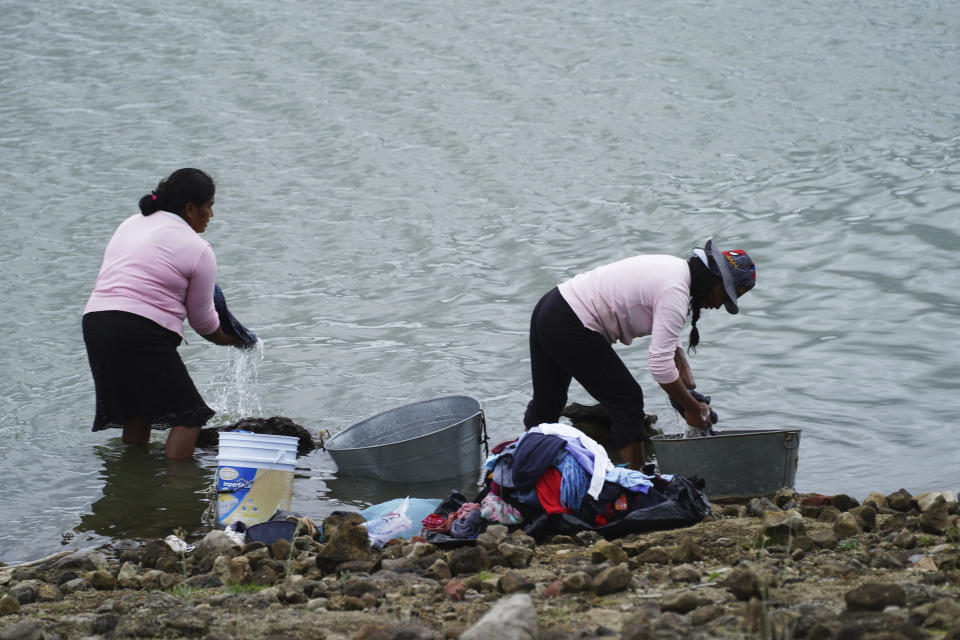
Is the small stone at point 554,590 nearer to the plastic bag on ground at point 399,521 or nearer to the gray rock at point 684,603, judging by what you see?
the gray rock at point 684,603

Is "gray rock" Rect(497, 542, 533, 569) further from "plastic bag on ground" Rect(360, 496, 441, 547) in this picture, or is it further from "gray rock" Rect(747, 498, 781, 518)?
"gray rock" Rect(747, 498, 781, 518)

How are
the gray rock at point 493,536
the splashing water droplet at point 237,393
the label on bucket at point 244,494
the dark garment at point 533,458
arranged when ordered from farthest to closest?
the splashing water droplet at point 237,393, the label on bucket at point 244,494, the dark garment at point 533,458, the gray rock at point 493,536

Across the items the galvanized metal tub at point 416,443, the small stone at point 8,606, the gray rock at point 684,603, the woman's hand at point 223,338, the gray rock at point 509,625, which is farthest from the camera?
the woman's hand at point 223,338

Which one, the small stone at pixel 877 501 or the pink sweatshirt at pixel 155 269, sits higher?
the pink sweatshirt at pixel 155 269

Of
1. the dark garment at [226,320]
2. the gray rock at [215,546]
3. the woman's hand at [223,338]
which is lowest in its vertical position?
the gray rock at [215,546]

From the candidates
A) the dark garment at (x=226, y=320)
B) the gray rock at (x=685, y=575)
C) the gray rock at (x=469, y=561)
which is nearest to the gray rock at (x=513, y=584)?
the gray rock at (x=469, y=561)

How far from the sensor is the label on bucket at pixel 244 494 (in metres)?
5.45

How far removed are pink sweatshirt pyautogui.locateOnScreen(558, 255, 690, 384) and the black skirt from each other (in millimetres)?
2225

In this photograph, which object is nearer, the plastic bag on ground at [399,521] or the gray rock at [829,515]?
the gray rock at [829,515]

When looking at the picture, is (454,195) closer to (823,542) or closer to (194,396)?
(194,396)

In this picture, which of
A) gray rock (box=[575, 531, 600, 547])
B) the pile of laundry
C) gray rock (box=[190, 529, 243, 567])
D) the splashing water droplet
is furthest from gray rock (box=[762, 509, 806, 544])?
the splashing water droplet

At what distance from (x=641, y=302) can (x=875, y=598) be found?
2.39 meters

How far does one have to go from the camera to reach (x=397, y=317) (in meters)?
10.6

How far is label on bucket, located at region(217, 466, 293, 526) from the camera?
215 inches
